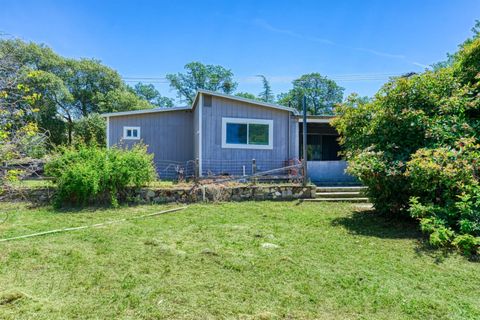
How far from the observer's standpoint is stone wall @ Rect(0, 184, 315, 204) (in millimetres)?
7609

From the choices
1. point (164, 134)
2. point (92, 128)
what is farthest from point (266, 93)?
point (164, 134)

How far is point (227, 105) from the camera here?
10898 mm

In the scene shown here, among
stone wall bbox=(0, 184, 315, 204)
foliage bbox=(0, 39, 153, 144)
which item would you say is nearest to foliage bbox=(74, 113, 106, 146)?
foliage bbox=(0, 39, 153, 144)

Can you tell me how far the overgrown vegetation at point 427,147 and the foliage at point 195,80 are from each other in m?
34.2

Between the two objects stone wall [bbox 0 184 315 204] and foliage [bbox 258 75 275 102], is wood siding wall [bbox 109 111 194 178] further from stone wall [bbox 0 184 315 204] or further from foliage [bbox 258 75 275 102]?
foliage [bbox 258 75 275 102]

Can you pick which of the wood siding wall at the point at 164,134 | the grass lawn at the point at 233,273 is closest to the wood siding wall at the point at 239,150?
the wood siding wall at the point at 164,134

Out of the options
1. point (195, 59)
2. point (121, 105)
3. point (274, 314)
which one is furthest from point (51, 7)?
point (195, 59)

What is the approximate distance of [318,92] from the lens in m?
41.0

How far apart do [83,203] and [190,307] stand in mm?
6060

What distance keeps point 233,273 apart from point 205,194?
16.2ft

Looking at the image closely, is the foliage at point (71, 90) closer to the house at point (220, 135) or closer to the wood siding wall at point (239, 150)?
the house at point (220, 135)

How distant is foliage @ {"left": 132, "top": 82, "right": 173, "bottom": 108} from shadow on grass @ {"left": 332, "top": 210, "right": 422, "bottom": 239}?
122 feet

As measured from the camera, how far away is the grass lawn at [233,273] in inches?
99.1

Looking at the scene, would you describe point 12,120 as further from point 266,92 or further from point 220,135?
point 266,92
